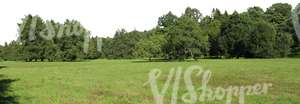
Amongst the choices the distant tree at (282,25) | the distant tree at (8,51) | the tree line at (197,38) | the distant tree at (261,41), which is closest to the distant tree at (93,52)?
the tree line at (197,38)

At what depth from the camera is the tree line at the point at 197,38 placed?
10875 cm

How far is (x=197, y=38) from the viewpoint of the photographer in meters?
106

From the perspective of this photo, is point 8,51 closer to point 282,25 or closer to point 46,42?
point 46,42

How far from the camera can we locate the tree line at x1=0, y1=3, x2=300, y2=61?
109 m

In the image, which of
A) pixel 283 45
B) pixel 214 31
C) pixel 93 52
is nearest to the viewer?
pixel 283 45

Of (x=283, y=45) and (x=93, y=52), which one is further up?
(x=93, y=52)

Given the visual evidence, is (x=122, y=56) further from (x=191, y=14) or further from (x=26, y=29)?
(x=26, y=29)

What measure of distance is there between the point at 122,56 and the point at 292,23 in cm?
7915

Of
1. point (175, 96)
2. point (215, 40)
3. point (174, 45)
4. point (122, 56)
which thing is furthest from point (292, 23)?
point (175, 96)

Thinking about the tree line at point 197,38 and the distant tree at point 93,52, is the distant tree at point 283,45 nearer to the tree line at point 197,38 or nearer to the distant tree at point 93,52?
the tree line at point 197,38

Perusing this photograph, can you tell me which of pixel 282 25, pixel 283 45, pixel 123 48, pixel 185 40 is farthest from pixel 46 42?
pixel 282 25

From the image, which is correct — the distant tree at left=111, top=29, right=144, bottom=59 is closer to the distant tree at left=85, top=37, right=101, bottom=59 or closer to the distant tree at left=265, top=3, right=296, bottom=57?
the distant tree at left=85, top=37, right=101, bottom=59

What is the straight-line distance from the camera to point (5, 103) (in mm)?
22875

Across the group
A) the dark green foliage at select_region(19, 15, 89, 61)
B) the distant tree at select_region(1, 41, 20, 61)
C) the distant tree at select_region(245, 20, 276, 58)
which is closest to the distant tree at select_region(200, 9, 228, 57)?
the distant tree at select_region(245, 20, 276, 58)
